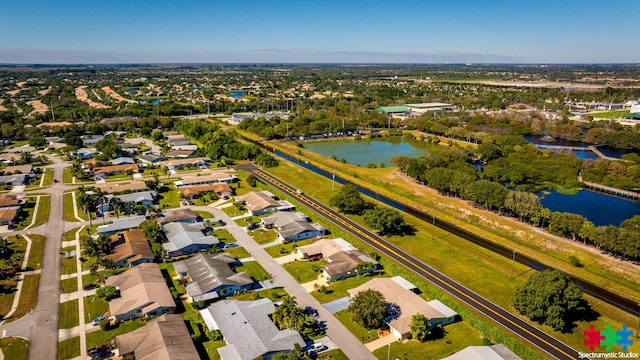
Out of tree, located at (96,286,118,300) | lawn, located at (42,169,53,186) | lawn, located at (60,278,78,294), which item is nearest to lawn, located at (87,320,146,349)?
tree, located at (96,286,118,300)

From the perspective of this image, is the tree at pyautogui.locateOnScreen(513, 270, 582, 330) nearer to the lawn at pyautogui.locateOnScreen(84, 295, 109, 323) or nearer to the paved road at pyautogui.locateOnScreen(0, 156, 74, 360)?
the lawn at pyautogui.locateOnScreen(84, 295, 109, 323)

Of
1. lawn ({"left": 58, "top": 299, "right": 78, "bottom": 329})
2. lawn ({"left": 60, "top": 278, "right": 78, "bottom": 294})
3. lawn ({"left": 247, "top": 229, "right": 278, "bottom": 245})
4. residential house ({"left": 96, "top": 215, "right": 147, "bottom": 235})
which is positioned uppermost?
residential house ({"left": 96, "top": 215, "right": 147, "bottom": 235})

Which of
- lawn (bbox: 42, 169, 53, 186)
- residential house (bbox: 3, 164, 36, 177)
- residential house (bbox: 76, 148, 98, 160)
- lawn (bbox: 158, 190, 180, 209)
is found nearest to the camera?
lawn (bbox: 158, 190, 180, 209)

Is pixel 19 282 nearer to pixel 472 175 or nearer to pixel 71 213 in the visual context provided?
pixel 71 213

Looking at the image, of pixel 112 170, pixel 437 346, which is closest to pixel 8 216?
pixel 112 170

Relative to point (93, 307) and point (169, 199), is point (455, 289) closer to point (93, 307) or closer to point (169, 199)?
point (93, 307)

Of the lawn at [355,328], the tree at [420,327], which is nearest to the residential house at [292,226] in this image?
the lawn at [355,328]

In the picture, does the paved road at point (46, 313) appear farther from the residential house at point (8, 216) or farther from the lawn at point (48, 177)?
the lawn at point (48, 177)

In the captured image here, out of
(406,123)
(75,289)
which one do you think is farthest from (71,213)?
(406,123)
